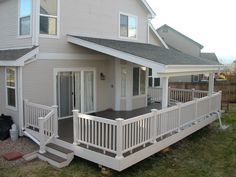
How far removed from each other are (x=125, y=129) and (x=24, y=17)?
6654 mm

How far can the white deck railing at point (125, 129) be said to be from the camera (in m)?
7.32

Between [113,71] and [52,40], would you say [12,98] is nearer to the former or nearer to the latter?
[52,40]

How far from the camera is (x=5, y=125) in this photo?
10.4 metres

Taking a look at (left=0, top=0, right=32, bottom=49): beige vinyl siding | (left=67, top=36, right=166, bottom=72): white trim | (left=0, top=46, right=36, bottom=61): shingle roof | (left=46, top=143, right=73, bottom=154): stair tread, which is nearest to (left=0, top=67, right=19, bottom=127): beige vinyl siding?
(left=0, top=46, right=36, bottom=61): shingle roof

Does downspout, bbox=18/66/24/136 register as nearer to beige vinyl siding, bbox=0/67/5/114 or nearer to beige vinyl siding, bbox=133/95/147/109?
beige vinyl siding, bbox=0/67/5/114

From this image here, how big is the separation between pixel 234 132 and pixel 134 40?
7.19 meters

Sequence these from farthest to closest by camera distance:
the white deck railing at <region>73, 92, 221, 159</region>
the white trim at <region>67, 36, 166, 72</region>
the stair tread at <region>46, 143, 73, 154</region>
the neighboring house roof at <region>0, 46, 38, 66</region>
→ the neighboring house roof at <region>0, 46, 38, 66</region>, the white trim at <region>67, 36, 166, 72</region>, the stair tread at <region>46, 143, 73, 154</region>, the white deck railing at <region>73, 92, 221, 159</region>

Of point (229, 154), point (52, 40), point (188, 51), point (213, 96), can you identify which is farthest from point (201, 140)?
point (188, 51)

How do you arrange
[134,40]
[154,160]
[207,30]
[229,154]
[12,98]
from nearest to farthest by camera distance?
[154,160] → [229,154] → [12,98] → [134,40] → [207,30]

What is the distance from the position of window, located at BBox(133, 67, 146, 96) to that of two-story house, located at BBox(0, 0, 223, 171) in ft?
0.19

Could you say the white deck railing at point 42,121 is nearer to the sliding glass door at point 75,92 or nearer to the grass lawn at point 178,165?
the grass lawn at point 178,165

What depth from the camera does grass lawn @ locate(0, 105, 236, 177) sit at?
7719 mm

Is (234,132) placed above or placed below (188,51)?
below

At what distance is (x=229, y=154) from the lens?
1007 centimetres
